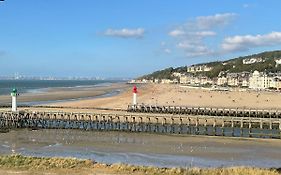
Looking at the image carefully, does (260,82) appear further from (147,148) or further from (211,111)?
(147,148)

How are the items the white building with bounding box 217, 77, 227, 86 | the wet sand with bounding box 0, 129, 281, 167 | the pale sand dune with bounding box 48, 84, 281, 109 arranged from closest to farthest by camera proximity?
the wet sand with bounding box 0, 129, 281, 167, the pale sand dune with bounding box 48, 84, 281, 109, the white building with bounding box 217, 77, 227, 86

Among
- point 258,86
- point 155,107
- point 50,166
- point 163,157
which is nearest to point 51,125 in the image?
point 155,107

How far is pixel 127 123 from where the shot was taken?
127ft

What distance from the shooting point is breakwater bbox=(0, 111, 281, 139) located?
3695 centimetres

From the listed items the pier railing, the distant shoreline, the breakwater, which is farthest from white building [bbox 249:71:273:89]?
the breakwater

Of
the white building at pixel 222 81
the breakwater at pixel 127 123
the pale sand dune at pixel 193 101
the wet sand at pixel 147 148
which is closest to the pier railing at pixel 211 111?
the breakwater at pixel 127 123

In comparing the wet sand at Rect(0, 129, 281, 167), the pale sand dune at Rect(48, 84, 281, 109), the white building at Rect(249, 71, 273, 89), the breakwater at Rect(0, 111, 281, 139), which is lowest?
the wet sand at Rect(0, 129, 281, 167)

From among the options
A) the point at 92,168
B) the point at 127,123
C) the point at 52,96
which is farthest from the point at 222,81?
the point at 92,168

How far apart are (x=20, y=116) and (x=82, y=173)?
24507mm

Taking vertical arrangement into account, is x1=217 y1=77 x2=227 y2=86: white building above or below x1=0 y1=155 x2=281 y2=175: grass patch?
above

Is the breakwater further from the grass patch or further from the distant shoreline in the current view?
the distant shoreline

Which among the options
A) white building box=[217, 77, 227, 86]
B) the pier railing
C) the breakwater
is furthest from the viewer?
white building box=[217, 77, 227, 86]

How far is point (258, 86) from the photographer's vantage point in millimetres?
141500

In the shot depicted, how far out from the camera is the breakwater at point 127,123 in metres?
37.0
